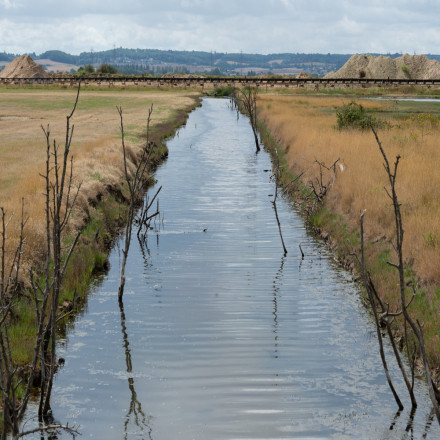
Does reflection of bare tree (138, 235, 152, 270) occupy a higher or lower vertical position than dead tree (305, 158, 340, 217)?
lower

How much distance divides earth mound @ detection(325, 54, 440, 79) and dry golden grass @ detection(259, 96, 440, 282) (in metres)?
119

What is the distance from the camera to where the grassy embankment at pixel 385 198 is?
14.2m

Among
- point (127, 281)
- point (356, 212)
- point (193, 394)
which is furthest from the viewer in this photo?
point (356, 212)

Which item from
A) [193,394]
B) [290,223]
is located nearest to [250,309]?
[193,394]

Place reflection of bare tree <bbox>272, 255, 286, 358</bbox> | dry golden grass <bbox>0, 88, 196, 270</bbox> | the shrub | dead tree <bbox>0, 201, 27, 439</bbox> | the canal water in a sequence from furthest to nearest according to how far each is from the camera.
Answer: the shrub
dry golden grass <bbox>0, 88, 196, 270</bbox>
reflection of bare tree <bbox>272, 255, 286, 358</bbox>
the canal water
dead tree <bbox>0, 201, 27, 439</bbox>

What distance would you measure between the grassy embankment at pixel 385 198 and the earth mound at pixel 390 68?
118m

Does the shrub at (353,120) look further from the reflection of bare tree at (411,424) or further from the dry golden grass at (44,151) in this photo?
the reflection of bare tree at (411,424)

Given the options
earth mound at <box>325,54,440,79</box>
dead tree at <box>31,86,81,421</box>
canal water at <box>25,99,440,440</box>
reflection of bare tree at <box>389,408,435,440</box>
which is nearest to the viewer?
dead tree at <box>31,86,81,421</box>

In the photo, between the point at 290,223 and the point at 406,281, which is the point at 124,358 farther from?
the point at 290,223

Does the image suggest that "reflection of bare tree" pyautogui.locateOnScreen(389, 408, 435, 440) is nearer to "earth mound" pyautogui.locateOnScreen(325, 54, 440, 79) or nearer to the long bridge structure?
the long bridge structure

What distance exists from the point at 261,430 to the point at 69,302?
20.9 ft

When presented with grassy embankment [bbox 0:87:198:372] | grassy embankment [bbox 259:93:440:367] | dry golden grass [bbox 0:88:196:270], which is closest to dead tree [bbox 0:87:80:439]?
grassy embankment [bbox 0:87:198:372]

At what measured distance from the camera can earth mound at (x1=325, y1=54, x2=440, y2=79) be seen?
504 ft

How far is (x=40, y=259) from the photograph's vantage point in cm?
1611
